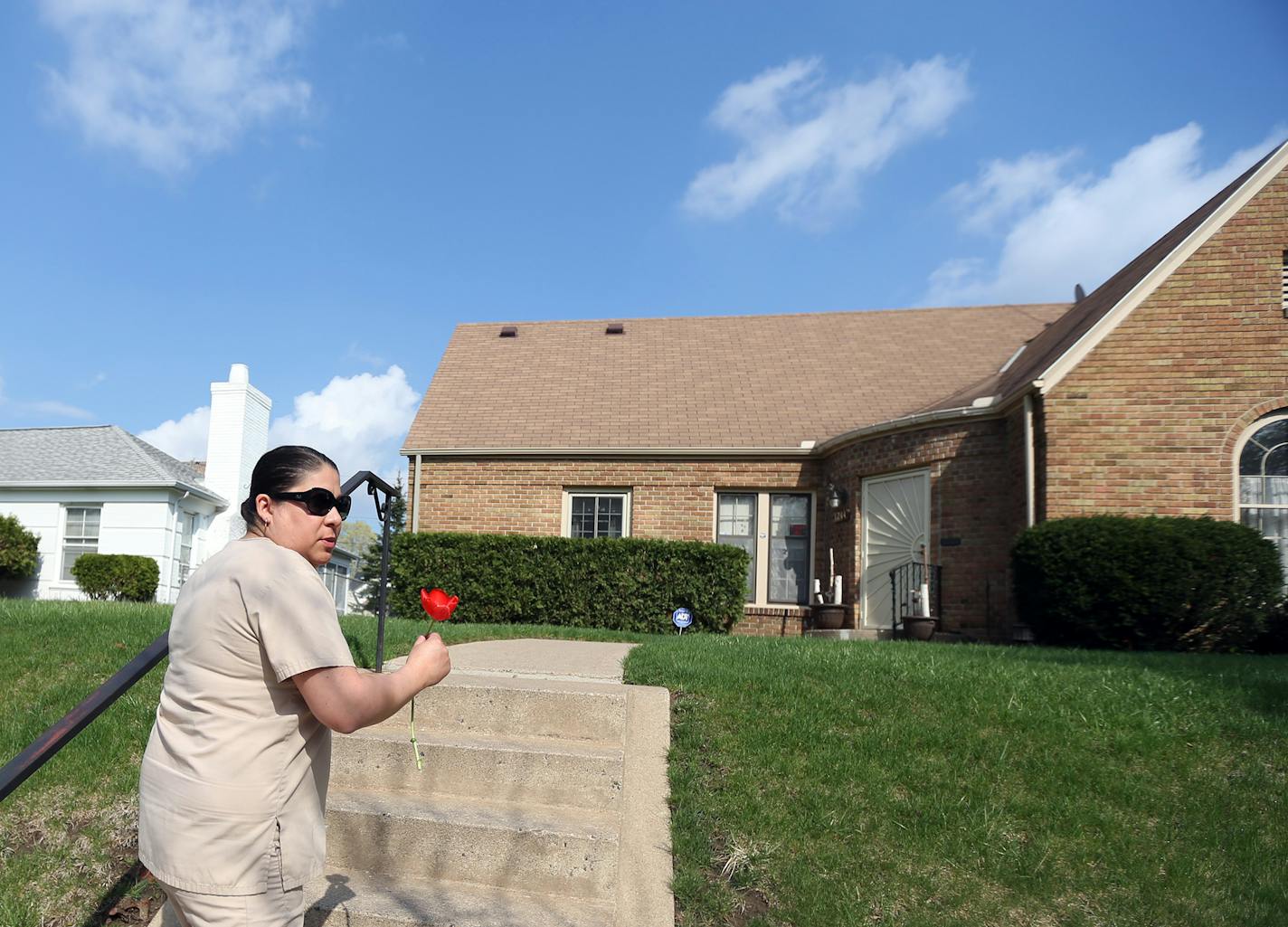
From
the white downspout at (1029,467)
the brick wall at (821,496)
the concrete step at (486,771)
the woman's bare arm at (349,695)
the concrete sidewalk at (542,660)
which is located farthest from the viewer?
the brick wall at (821,496)

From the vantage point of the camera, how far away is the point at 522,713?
5008mm

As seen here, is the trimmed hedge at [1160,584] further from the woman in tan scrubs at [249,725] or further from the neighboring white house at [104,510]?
the neighboring white house at [104,510]

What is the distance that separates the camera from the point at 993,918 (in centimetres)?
369

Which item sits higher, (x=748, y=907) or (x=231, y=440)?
(x=231, y=440)

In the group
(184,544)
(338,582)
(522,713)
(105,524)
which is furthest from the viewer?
(338,582)

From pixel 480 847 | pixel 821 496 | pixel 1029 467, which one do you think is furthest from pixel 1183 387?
pixel 480 847

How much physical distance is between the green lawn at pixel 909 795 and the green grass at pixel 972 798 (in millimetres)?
10

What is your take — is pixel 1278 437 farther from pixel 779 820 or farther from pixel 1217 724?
pixel 779 820

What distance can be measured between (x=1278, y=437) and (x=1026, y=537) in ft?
10.5

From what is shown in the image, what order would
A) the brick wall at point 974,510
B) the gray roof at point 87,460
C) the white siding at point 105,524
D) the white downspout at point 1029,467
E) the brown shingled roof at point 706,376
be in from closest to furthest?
the white downspout at point 1029,467 → the brick wall at point 974,510 → the brown shingled roof at point 706,376 → the white siding at point 105,524 → the gray roof at point 87,460

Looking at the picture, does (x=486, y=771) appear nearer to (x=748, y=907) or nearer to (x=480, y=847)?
(x=480, y=847)

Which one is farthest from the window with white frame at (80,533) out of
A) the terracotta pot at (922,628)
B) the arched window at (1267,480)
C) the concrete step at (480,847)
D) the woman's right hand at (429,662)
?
the woman's right hand at (429,662)

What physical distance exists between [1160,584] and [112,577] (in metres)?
19.0

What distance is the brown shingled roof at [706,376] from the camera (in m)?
15.8
